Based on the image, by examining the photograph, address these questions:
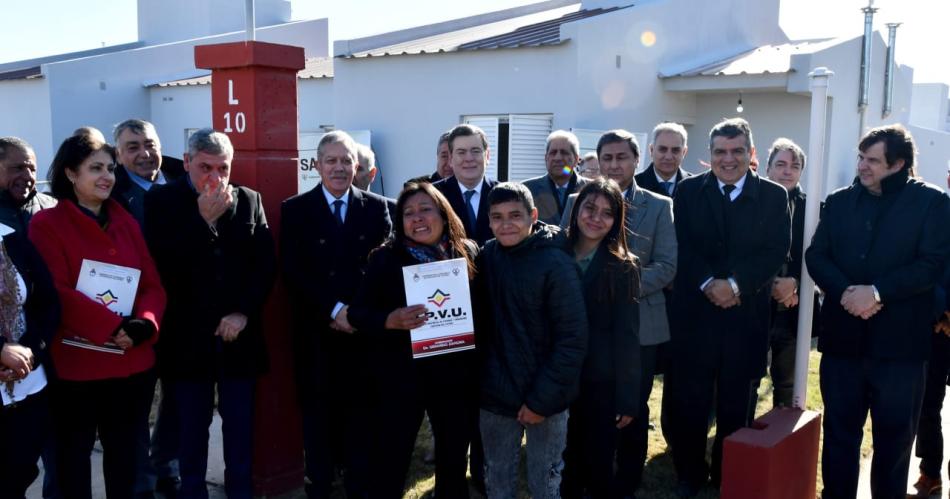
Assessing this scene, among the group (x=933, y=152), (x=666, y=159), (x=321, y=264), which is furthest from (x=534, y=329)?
(x=933, y=152)

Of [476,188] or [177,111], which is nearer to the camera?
[476,188]

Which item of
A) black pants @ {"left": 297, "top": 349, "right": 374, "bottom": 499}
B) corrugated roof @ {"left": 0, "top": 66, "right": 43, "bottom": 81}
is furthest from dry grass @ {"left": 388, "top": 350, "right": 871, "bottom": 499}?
corrugated roof @ {"left": 0, "top": 66, "right": 43, "bottom": 81}

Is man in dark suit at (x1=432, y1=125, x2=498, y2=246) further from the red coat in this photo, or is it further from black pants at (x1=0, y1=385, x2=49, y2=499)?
black pants at (x1=0, y1=385, x2=49, y2=499)

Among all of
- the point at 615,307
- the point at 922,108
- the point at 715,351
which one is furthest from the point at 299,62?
the point at 922,108

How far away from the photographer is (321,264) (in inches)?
169

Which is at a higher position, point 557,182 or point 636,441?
point 557,182

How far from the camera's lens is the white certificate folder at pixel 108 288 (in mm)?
3578

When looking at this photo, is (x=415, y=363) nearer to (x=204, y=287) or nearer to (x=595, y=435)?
(x=595, y=435)

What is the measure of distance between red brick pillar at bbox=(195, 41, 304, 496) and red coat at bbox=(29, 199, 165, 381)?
0.91 meters

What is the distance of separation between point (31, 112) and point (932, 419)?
17.6 metres

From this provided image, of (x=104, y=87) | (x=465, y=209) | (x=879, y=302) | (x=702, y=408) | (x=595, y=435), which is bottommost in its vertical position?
(x=702, y=408)

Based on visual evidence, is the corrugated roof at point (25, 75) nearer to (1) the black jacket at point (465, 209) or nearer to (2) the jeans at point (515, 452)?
(1) the black jacket at point (465, 209)

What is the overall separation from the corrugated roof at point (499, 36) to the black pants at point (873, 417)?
334 inches

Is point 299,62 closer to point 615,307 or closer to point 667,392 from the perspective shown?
point 615,307
